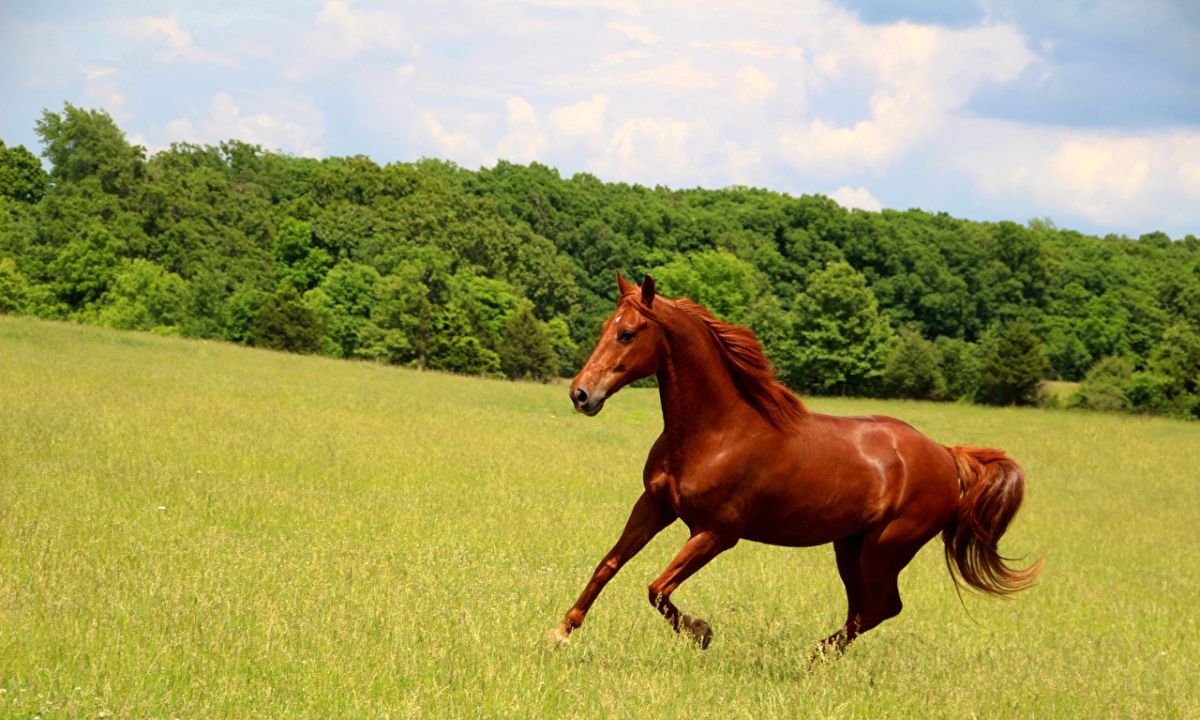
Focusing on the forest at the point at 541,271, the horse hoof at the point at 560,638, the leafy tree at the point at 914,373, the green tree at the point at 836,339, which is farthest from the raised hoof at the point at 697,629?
the leafy tree at the point at 914,373

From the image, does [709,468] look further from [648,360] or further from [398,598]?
[398,598]

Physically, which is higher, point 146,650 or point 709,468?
point 709,468

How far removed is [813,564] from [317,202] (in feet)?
263

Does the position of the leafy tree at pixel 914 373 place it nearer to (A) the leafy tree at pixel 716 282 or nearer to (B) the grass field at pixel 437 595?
(A) the leafy tree at pixel 716 282

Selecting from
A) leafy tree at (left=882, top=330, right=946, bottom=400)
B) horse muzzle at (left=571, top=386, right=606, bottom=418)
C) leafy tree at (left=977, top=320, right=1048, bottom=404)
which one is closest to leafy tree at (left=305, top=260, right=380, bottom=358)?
leafy tree at (left=882, top=330, right=946, bottom=400)

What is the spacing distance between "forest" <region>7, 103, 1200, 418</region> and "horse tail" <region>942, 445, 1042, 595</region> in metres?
53.1

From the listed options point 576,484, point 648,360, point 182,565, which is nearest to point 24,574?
point 182,565

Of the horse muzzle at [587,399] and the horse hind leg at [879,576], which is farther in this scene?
the horse hind leg at [879,576]

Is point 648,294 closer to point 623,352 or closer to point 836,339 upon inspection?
point 623,352

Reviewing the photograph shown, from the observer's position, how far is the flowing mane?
688cm

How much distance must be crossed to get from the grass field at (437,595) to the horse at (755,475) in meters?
0.60

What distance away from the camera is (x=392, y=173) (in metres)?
91.3

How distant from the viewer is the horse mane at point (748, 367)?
6883mm

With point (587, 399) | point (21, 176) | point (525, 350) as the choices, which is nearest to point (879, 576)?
point (587, 399)
